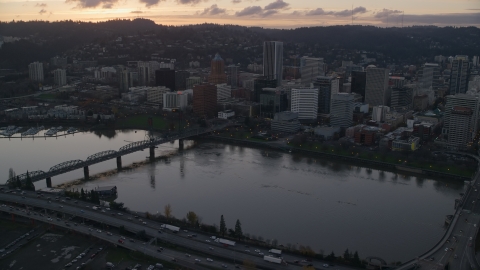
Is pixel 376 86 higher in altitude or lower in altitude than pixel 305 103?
higher

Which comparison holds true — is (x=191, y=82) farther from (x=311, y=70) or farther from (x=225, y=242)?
(x=225, y=242)

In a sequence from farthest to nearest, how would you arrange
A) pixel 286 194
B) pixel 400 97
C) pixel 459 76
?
pixel 459 76 < pixel 400 97 < pixel 286 194

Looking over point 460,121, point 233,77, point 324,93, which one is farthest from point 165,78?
point 460,121

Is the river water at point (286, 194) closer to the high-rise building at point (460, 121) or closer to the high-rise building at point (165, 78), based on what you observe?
the high-rise building at point (460, 121)

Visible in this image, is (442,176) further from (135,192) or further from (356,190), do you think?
(135,192)

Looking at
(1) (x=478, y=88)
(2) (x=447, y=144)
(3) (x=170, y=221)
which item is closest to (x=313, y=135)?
(2) (x=447, y=144)

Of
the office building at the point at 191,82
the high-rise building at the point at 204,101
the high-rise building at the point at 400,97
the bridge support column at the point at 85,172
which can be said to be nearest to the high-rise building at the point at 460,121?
the high-rise building at the point at 400,97
